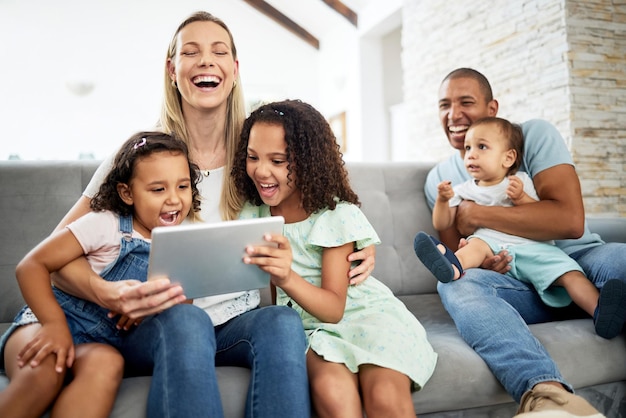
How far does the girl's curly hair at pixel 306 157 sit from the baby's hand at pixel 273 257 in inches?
11.0

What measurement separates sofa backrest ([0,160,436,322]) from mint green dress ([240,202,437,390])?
56 cm

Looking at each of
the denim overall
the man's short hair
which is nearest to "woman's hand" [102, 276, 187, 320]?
the denim overall

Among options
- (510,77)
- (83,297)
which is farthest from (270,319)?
(510,77)

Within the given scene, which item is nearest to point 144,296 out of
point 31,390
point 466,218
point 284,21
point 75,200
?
point 31,390

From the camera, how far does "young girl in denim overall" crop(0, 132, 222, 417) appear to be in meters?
0.89

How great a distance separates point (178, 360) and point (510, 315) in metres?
0.78

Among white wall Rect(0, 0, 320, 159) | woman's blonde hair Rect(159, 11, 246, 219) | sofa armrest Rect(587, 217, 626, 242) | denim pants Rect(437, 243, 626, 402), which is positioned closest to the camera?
denim pants Rect(437, 243, 626, 402)

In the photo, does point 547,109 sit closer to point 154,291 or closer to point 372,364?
point 372,364

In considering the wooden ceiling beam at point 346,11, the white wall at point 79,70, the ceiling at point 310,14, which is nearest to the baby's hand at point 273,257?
the white wall at point 79,70

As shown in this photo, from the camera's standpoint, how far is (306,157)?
1.29 m

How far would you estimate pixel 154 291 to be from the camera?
917mm

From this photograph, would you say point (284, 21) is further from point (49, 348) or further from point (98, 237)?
point (49, 348)

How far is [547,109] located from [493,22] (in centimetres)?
95

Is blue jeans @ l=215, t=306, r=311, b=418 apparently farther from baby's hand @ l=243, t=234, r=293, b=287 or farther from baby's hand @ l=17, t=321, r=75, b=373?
baby's hand @ l=17, t=321, r=75, b=373
